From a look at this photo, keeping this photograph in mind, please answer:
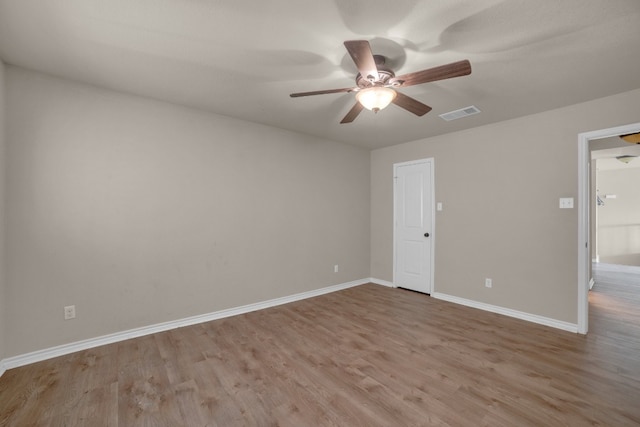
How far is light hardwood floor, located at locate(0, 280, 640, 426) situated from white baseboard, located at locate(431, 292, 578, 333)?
0.43 feet

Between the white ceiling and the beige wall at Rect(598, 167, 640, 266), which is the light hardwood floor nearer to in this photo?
the white ceiling

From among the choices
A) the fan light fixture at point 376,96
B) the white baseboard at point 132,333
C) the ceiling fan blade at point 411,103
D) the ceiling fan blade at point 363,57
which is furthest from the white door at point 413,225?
the ceiling fan blade at point 363,57

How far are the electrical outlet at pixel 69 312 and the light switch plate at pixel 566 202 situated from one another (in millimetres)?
5259

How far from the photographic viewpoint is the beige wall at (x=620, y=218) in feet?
24.3

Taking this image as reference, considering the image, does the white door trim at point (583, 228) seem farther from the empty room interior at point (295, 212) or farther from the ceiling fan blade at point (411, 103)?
the ceiling fan blade at point (411, 103)

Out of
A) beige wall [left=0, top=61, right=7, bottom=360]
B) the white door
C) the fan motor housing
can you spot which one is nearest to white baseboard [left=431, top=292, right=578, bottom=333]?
the white door

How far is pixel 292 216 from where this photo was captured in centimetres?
415

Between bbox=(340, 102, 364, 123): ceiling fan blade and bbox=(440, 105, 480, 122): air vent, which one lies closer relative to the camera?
bbox=(340, 102, 364, 123): ceiling fan blade

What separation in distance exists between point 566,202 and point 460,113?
62.1 inches

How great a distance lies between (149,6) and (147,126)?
1.59 meters

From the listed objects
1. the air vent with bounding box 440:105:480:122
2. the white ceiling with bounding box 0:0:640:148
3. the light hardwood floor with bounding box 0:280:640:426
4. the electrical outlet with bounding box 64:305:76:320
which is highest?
the white ceiling with bounding box 0:0:640:148

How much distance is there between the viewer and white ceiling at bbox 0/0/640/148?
1.67 metres

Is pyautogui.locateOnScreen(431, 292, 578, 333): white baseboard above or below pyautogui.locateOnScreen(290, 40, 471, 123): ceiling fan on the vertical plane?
below

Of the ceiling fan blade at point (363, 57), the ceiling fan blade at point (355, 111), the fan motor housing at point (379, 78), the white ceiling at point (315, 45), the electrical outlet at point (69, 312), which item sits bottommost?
the electrical outlet at point (69, 312)
